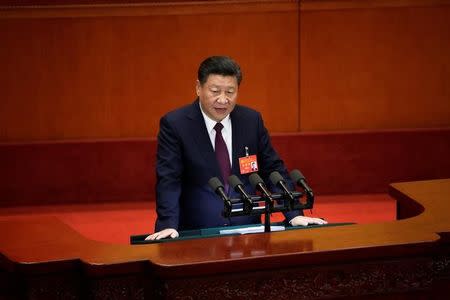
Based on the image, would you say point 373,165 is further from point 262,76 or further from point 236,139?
point 236,139

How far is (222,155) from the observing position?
343cm

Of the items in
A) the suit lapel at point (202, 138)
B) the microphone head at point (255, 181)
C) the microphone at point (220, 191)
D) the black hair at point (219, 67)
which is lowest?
the microphone at point (220, 191)

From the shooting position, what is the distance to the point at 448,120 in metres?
5.80

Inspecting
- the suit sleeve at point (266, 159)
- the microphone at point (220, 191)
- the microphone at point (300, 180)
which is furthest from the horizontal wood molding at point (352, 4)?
the microphone at point (220, 191)

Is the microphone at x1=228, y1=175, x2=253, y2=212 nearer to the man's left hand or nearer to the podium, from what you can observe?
the podium

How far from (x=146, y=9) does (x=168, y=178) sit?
2.47 meters

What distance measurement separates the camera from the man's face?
3262 mm

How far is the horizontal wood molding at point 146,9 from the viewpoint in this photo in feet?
18.0

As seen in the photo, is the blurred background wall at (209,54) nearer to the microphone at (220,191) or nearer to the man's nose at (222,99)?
the man's nose at (222,99)

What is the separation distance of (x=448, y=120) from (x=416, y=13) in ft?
2.60

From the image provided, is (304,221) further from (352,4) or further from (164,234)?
(352,4)

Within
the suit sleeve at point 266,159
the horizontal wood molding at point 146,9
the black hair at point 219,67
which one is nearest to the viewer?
the black hair at point 219,67

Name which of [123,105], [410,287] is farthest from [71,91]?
[410,287]

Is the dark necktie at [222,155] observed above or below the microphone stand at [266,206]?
above
